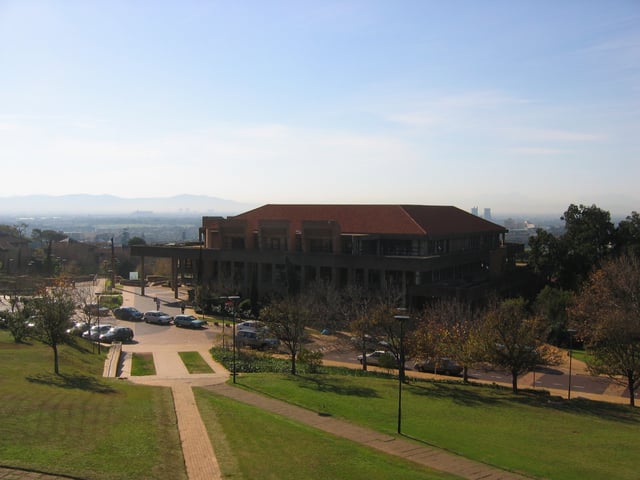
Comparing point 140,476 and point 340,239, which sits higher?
point 340,239

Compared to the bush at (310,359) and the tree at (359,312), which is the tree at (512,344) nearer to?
the tree at (359,312)

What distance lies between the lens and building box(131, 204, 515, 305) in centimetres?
6035

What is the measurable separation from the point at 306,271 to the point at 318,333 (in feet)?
39.7

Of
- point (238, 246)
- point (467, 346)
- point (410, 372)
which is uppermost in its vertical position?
point (238, 246)

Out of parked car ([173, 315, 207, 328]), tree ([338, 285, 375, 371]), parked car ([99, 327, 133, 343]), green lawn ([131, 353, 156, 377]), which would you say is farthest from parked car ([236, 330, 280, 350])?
parked car ([173, 315, 207, 328])

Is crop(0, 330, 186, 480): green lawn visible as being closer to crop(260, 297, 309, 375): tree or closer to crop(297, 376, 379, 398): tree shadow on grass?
crop(297, 376, 379, 398): tree shadow on grass

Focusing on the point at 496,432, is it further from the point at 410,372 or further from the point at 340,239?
the point at 340,239

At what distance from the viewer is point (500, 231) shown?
85.8 meters

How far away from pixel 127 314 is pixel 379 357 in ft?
105

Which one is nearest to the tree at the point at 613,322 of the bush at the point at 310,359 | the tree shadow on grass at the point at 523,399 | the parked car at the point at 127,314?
the tree shadow on grass at the point at 523,399

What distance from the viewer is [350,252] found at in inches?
2579

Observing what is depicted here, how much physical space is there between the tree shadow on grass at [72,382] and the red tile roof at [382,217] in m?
39.0

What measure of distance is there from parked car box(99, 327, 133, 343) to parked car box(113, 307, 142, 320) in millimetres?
10686

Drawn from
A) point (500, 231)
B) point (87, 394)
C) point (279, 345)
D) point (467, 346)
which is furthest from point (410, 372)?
point (500, 231)
